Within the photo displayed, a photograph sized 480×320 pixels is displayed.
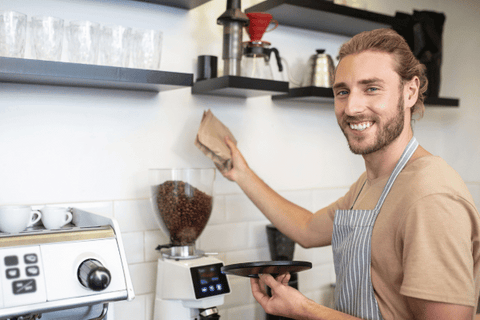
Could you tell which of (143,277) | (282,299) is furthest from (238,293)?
(282,299)

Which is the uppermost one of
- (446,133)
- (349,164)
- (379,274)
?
(446,133)

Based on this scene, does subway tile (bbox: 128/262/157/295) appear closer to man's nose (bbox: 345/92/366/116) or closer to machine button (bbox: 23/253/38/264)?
machine button (bbox: 23/253/38/264)

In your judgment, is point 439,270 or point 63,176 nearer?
point 439,270

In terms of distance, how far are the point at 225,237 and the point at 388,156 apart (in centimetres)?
74

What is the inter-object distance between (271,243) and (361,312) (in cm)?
63

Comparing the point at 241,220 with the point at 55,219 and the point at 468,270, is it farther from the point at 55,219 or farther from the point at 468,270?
the point at 468,270

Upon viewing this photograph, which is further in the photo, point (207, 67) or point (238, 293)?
point (238, 293)

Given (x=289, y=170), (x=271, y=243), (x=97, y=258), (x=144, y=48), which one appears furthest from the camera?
(x=289, y=170)

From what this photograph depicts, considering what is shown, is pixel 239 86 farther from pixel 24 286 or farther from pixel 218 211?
pixel 24 286

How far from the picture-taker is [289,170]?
1922mm

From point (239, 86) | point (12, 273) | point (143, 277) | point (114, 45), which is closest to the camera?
point (12, 273)

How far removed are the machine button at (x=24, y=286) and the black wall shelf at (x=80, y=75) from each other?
1.72ft

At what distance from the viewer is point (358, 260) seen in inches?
46.6

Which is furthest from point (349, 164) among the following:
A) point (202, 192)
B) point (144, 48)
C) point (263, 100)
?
point (144, 48)
